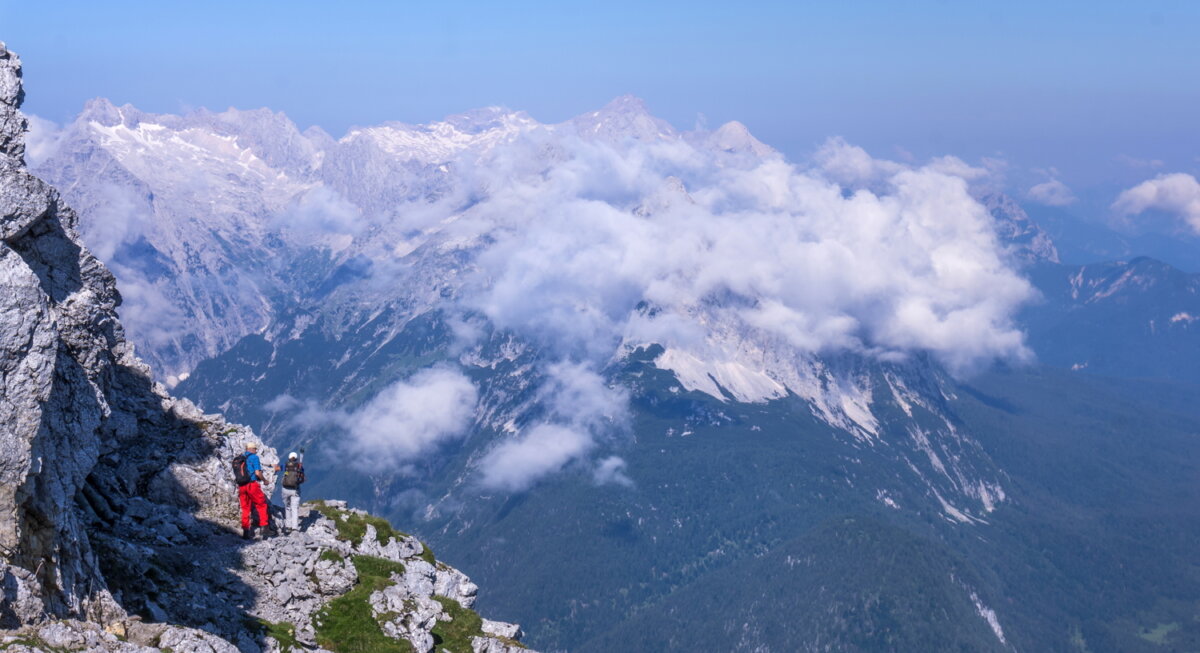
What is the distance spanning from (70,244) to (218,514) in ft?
74.3

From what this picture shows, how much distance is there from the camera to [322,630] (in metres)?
47.2

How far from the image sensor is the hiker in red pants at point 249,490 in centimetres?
5184

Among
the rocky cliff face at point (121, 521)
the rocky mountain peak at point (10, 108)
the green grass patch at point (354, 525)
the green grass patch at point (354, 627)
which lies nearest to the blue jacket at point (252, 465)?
the rocky cliff face at point (121, 521)

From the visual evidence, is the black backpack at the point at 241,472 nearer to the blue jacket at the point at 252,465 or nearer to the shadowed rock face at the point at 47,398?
the blue jacket at the point at 252,465

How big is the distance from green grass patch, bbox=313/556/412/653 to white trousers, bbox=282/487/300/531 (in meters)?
6.73

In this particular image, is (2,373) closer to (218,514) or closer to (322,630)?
(322,630)

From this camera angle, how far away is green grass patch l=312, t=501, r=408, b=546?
61750 mm

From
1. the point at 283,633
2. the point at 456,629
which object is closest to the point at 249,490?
the point at 283,633

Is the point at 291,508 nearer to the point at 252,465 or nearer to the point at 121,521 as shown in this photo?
the point at 252,465

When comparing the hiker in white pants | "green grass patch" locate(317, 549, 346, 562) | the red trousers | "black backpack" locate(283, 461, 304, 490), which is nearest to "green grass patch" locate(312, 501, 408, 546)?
the hiker in white pants

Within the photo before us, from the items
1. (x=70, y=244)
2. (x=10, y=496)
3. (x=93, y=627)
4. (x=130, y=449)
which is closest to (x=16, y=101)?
(x=70, y=244)

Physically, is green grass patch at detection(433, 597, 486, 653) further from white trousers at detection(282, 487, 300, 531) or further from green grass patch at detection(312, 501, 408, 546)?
white trousers at detection(282, 487, 300, 531)

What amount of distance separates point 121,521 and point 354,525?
17.9m

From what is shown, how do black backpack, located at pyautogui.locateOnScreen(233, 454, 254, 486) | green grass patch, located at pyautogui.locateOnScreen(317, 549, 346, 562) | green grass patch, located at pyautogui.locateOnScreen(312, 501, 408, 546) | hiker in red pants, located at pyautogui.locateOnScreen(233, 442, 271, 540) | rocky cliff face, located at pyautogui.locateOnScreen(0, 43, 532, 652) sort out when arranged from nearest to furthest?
rocky cliff face, located at pyautogui.locateOnScreen(0, 43, 532, 652), black backpack, located at pyautogui.locateOnScreen(233, 454, 254, 486), hiker in red pants, located at pyautogui.locateOnScreen(233, 442, 271, 540), green grass patch, located at pyautogui.locateOnScreen(317, 549, 346, 562), green grass patch, located at pyautogui.locateOnScreen(312, 501, 408, 546)
